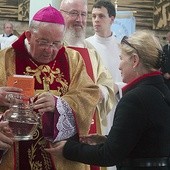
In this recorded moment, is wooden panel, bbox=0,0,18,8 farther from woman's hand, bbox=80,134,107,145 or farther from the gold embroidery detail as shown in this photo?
woman's hand, bbox=80,134,107,145

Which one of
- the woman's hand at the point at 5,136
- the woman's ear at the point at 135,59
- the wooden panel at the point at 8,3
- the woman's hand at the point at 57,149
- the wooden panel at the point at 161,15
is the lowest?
the woman's hand at the point at 57,149

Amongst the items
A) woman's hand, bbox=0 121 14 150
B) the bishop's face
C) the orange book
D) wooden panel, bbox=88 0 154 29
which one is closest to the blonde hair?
the bishop's face

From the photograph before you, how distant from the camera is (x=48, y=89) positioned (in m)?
2.52

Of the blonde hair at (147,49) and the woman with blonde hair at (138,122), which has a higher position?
the blonde hair at (147,49)

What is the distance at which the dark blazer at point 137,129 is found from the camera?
212 cm

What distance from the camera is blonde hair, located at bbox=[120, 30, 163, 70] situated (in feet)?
7.29

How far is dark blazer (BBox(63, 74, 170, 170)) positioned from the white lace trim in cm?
13

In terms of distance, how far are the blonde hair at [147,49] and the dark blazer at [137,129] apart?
64 mm

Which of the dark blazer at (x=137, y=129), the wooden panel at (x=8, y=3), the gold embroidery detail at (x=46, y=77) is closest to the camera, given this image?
the dark blazer at (x=137, y=129)

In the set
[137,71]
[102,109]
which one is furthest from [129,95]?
[102,109]

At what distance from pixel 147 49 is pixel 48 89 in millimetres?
622

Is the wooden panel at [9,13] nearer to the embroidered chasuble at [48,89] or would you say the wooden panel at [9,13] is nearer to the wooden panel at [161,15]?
the wooden panel at [161,15]

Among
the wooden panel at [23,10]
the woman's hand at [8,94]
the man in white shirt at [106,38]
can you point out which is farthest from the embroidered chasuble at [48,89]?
the wooden panel at [23,10]

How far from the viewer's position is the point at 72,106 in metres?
2.44
